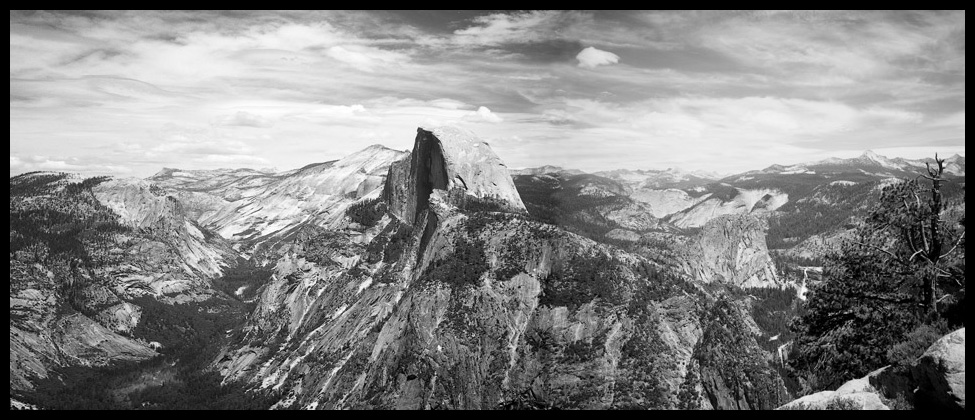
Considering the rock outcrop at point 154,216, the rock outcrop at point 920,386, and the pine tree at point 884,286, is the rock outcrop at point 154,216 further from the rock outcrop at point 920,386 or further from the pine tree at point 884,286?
the rock outcrop at point 920,386

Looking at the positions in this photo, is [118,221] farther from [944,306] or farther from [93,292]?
[944,306]

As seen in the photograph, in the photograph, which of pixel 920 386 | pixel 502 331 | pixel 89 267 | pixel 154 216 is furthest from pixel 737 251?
pixel 154 216

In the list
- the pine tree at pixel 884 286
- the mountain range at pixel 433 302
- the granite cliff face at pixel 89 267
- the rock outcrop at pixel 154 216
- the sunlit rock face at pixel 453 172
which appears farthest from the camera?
the rock outcrop at pixel 154 216

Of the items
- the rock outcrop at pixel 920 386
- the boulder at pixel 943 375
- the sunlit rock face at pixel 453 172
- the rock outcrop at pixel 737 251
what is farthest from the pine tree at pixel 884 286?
the rock outcrop at pixel 737 251

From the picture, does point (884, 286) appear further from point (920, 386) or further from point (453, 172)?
point (453, 172)

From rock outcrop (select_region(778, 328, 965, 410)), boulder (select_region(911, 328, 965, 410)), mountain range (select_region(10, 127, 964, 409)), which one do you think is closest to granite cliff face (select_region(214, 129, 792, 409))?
mountain range (select_region(10, 127, 964, 409))

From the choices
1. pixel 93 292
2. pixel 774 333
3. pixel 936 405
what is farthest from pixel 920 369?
pixel 93 292

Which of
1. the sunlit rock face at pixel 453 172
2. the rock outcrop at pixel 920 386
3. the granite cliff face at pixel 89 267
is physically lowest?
the granite cliff face at pixel 89 267
